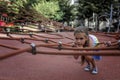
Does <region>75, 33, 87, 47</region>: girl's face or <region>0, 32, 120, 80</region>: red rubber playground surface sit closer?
<region>75, 33, 87, 47</region>: girl's face

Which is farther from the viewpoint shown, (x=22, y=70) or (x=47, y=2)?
(x=47, y=2)

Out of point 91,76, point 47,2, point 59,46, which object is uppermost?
point 47,2

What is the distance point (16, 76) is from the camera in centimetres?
283

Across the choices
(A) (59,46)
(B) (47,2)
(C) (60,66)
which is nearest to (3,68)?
(C) (60,66)

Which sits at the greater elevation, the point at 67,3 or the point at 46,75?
the point at 67,3

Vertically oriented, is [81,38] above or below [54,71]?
above

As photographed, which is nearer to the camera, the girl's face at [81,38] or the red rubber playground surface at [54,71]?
the girl's face at [81,38]

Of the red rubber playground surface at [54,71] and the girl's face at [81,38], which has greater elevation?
the girl's face at [81,38]

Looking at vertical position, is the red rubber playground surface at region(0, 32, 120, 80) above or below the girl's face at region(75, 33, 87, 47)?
below

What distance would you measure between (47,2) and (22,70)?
22779mm

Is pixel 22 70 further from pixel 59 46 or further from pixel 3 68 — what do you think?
pixel 59 46

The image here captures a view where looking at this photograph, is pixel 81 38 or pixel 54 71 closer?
pixel 81 38

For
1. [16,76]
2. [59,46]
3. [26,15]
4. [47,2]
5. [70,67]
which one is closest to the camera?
[59,46]

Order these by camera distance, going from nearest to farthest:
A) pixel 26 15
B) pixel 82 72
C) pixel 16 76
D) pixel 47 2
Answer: pixel 16 76 → pixel 82 72 → pixel 26 15 → pixel 47 2
